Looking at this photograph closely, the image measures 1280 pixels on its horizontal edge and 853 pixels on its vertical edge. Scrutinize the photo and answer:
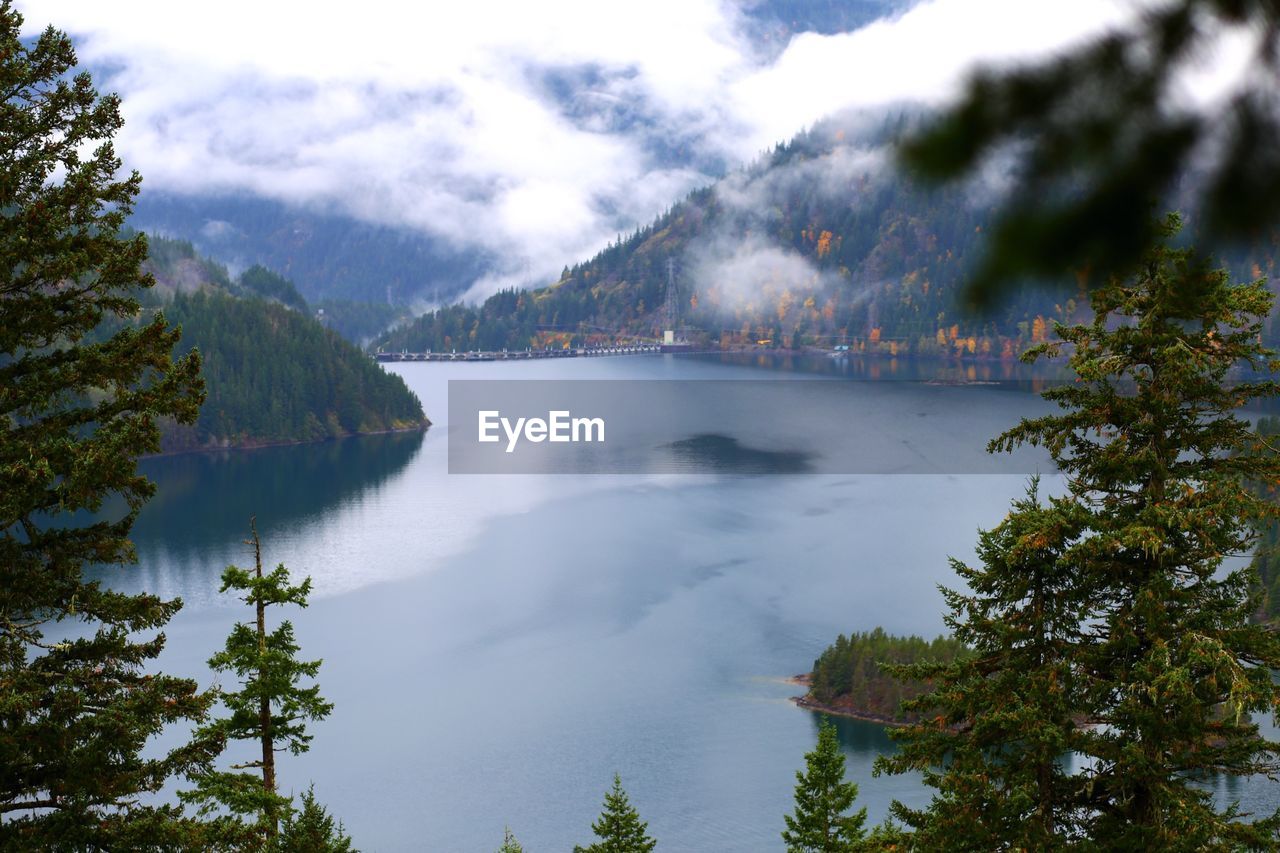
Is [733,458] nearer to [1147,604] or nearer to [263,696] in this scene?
[263,696]

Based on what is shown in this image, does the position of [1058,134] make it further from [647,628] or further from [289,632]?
[647,628]

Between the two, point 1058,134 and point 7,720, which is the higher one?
point 1058,134

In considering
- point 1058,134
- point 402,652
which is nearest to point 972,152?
point 1058,134

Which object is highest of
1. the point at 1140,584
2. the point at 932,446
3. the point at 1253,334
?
the point at 1253,334

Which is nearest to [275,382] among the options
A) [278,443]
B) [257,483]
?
[278,443]

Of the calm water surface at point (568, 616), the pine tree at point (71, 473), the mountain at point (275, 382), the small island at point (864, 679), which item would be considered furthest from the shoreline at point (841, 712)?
the mountain at point (275, 382)

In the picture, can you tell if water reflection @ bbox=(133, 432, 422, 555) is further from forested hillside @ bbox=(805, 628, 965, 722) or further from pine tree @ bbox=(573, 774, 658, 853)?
pine tree @ bbox=(573, 774, 658, 853)
